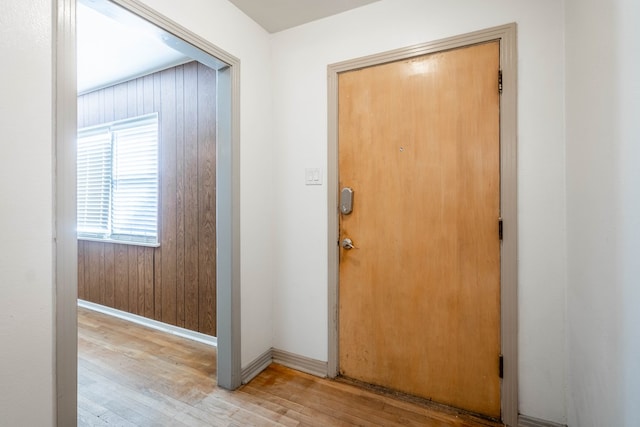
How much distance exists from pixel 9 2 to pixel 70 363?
4.33 feet

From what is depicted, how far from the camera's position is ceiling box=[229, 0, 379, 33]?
73.9 inches

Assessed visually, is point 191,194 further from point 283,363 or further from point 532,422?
point 532,422

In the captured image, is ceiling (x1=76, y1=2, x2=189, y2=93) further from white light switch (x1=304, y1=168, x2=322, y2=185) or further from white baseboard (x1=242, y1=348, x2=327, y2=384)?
white baseboard (x1=242, y1=348, x2=327, y2=384)

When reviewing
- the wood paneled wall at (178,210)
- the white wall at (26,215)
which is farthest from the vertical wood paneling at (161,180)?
the white wall at (26,215)

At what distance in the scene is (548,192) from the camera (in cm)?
151

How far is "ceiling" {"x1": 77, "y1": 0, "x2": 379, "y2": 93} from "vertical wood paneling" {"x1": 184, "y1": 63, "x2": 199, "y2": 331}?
0.27 meters

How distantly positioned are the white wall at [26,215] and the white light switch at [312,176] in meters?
1.36

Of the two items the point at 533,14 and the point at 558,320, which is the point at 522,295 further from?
the point at 533,14

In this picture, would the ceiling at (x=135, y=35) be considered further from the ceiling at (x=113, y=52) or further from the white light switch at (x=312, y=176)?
the white light switch at (x=312, y=176)

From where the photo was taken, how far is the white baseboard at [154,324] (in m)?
2.60

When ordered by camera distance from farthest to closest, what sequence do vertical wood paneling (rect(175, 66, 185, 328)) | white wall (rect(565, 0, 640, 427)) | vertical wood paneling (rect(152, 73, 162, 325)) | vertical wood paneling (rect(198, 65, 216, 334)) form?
1. vertical wood paneling (rect(152, 73, 162, 325))
2. vertical wood paneling (rect(175, 66, 185, 328))
3. vertical wood paneling (rect(198, 65, 216, 334))
4. white wall (rect(565, 0, 640, 427))

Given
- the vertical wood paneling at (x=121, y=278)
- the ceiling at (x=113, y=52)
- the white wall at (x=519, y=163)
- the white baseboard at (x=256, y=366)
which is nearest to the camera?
the white wall at (x=519, y=163)

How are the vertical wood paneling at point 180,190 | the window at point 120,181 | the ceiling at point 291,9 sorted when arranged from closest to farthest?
the ceiling at point 291,9 < the vertical wood paneling at point 180,190 < the window at point 120,181

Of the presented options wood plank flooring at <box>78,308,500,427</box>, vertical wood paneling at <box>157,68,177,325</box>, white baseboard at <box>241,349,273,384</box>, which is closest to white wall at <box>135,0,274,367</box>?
white baseboard at <box>241,349,273,384</box>
